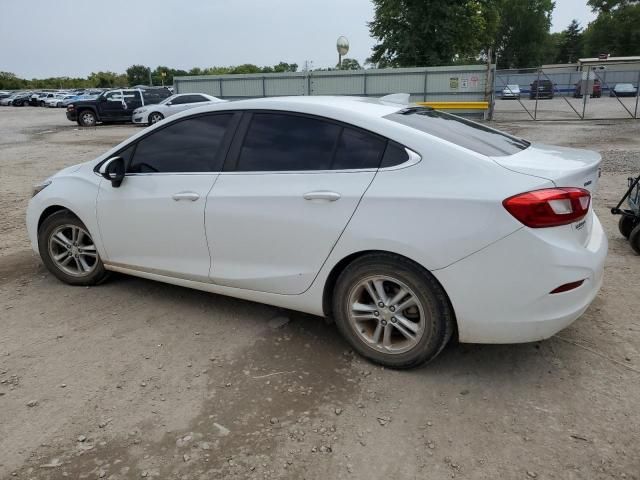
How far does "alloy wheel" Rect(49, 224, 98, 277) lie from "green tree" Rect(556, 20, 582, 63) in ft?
345

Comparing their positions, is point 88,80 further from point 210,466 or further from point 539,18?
point 210,466

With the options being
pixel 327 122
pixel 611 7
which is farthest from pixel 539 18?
pixel 327 122

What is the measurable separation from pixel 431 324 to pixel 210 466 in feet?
4.42

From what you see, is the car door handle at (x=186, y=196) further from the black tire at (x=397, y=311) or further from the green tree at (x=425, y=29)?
the green tree at (x=425, y=29)

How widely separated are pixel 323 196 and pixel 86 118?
25.5 m

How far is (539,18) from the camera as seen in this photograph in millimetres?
83688

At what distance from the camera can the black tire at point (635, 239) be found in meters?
4.93

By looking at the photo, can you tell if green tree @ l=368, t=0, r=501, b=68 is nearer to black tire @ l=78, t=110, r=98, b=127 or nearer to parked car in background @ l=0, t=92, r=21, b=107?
black tire @ l=78, t=110, r=98, b=127

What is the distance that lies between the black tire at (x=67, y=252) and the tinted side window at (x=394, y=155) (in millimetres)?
2600

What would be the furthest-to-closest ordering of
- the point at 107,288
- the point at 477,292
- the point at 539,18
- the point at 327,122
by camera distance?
the point at 539,18 < the point at 107,288 < the point at 327,122 < the point at 477,292

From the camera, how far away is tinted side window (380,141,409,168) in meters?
2.98

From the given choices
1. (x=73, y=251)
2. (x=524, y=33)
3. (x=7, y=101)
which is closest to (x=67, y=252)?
(x=73, y=251)

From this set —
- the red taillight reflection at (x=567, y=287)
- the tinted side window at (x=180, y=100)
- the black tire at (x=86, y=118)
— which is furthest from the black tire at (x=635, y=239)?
Answer: the black tire at (x=86, y=118)

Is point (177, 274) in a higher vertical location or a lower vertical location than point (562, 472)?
higher
